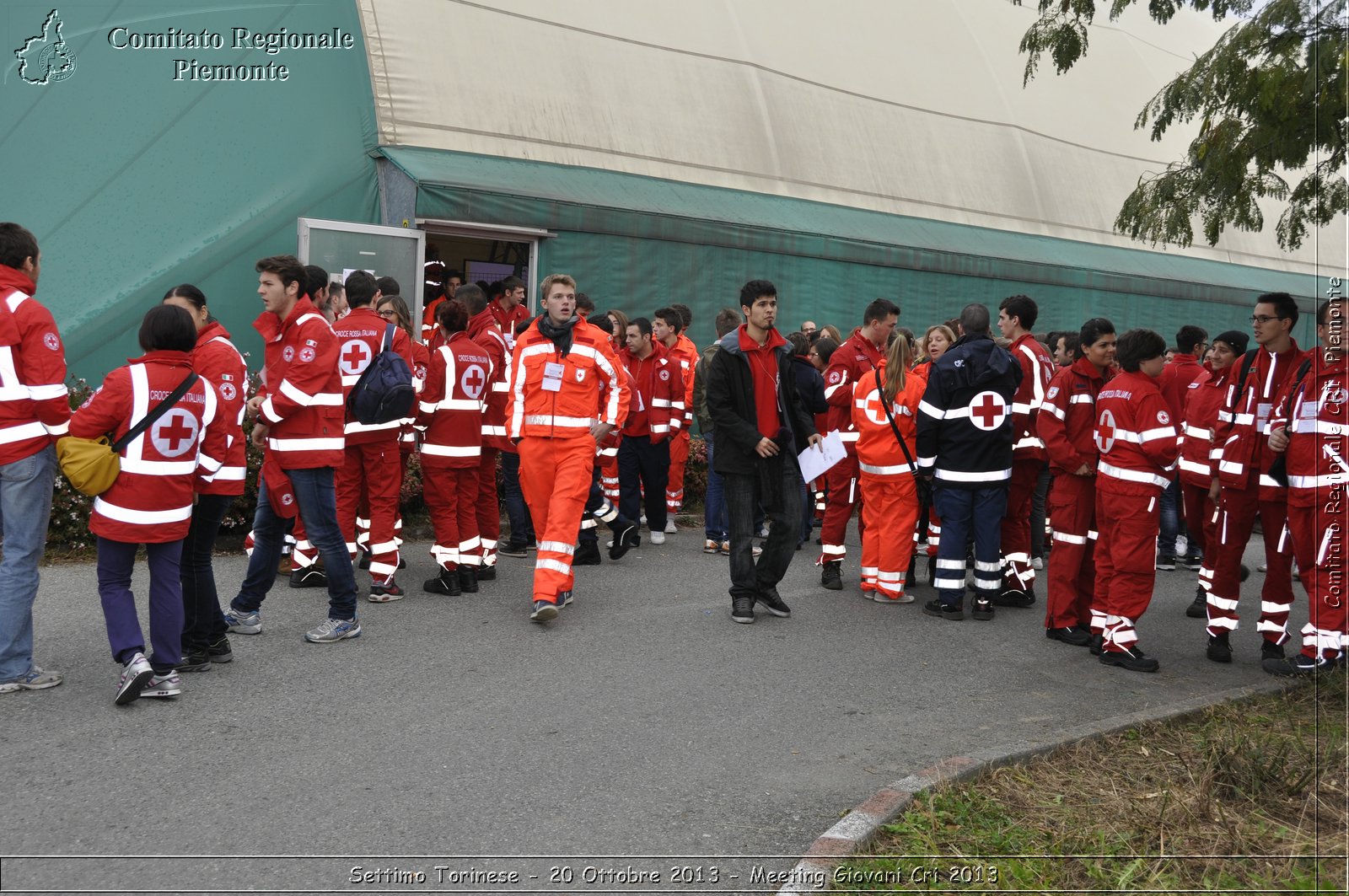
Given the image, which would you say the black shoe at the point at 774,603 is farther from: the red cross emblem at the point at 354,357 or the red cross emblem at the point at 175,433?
the red cross emblem at the point at 175,433

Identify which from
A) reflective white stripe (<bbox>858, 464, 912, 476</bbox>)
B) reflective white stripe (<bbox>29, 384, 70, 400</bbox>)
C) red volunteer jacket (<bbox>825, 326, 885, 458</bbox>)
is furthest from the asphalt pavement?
red volunteer jacket (<bbox>825, 326, 885, 458</bbox>)

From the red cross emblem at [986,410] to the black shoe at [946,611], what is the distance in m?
1.28

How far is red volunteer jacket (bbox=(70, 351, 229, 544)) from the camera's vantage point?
18.0 ft

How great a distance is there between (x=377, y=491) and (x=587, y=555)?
2.28 metres

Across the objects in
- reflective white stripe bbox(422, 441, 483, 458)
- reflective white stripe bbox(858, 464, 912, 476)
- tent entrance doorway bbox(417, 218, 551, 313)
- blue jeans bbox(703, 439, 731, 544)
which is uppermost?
tent entrance doorway bbox(417, 218, 551, 313)

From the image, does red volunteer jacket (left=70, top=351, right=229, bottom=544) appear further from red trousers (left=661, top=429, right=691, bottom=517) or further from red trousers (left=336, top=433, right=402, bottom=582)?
red trousers (left=661, top=429, right=691, bottom=517)

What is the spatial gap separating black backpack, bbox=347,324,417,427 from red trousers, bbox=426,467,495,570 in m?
0.62

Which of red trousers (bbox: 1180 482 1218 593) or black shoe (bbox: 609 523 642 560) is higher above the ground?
red trousers (bbox: 1180 482 1218 593)

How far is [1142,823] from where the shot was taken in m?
4.45

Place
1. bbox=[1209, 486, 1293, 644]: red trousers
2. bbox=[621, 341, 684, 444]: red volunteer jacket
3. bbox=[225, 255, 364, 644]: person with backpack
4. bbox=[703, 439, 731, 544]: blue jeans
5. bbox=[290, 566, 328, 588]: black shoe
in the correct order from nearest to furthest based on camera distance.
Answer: bbox=[225, 255, 364, 644]: person with backpack, bbox=[1209, 486, 1293, 644]: red trousers, bbox=[290, 566, 328, 588]: black shoe, bbox=[621, 341, 684, 444]: red volunteer jacket, bbox=[703, 439, 731, 544]: blue jeans

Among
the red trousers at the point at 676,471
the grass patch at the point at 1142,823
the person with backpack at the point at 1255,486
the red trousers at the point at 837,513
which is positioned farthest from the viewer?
the red trousers at the point at 676,471

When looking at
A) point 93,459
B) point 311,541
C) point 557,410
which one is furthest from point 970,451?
point 93,459

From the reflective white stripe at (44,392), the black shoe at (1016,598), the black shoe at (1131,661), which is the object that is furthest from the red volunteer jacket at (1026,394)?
the reflective white stripe at (44,392)

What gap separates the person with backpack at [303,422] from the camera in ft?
22.0
